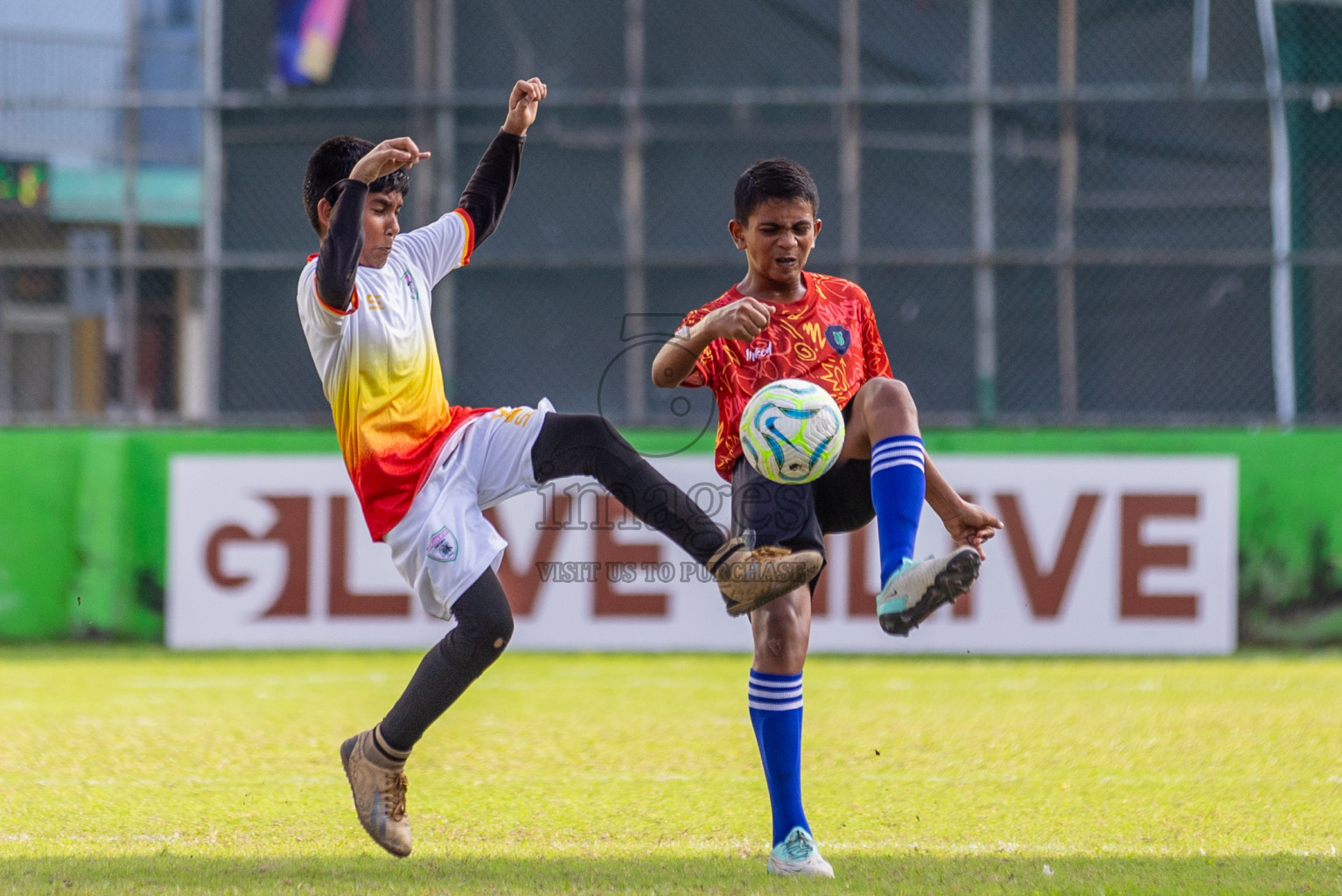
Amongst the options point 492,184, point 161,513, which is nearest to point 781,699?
point 492,184

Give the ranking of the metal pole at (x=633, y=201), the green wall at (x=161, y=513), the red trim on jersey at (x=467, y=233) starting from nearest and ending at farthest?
the red trim on jersey at (x=467, y=233), the green wall at (x=161, y=513), the metal pole at (x=633, y=201)

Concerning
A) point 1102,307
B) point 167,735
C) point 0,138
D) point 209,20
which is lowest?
A: point 167,735

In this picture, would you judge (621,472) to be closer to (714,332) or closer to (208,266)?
(714,332)

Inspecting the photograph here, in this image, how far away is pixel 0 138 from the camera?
11.2m

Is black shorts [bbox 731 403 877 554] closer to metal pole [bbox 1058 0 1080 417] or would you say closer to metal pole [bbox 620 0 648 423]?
metal pole [bbox 620 0 648 423]

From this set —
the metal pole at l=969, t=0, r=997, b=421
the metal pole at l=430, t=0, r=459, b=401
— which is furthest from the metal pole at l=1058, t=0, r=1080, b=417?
the metal pole at l=430, t=0, r=459, b=401

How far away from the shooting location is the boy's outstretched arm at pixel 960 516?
4.05 meters

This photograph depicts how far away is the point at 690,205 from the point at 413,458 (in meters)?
7.60

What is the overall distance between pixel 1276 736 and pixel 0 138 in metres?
9.70

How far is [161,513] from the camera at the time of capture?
9.92 meters

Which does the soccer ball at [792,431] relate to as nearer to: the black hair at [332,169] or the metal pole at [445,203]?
the black hair at [332,169]

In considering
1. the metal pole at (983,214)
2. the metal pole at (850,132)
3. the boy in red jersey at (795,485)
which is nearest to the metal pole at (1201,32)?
the metal pole at (983,214)

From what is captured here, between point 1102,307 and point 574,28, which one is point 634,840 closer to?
point 1102,307

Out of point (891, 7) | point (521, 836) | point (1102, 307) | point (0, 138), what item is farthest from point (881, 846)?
point (0, 138)
